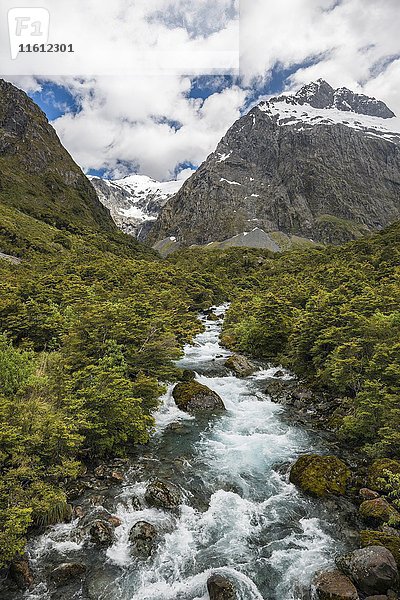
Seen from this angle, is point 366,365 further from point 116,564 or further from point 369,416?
point 116,564

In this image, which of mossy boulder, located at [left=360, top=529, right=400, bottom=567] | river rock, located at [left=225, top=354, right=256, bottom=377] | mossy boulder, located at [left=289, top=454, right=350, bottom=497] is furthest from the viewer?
river rock, located at [left=225, top=354, right=256, bottom=377]

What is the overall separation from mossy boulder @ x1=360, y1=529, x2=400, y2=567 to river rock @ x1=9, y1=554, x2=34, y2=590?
9863mm

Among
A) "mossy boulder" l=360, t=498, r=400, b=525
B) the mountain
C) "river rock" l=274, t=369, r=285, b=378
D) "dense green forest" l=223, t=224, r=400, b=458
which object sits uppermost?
the mountain

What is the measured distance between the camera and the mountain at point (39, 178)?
115688 millimetres

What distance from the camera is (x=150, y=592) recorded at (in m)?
10.2

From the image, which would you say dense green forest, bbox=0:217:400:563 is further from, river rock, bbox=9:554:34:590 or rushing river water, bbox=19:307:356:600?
rushing river water, bbox=19:307:356:600

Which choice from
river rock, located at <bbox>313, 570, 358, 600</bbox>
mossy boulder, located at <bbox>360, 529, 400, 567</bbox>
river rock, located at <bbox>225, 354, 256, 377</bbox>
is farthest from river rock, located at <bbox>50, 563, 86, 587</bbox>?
river rock, located at <bbox>225, 354, 256, 377</bbox>

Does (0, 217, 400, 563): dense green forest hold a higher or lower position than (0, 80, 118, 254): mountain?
Answer: lower

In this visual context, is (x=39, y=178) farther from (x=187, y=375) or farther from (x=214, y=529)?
(x=214, y=529)

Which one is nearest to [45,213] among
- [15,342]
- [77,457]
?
[15,342]

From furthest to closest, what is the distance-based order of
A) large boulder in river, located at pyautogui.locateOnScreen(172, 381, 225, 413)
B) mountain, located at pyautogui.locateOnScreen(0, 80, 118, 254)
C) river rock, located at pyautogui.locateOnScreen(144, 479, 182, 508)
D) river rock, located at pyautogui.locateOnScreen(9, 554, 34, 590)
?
mountain, located at pyautogui.locateOnScreen(0, 80, 118, 254) → large boulder in river, located at pyautogui.locateOnScreen(172, 381, 225, 413) → river rock, located at pyautogui.locateOnScreen(144, 479, 182, 508) → river rock, located at pyautogui.locateOnScreen(9, 554, 34, 590)

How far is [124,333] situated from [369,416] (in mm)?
13293

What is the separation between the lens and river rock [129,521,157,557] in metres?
11.5

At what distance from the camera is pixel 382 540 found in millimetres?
11141
